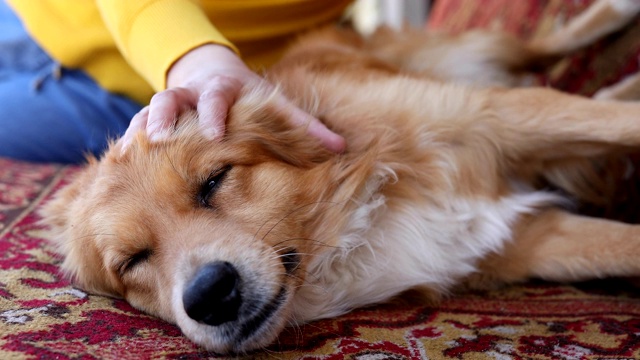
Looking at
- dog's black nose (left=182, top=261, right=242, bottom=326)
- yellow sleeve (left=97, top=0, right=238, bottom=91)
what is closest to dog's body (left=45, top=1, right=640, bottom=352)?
dog's black nose (left=182, top=261, right=242, bottom=326)

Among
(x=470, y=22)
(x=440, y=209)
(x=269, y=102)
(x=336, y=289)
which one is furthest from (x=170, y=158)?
(x=470, y=22)

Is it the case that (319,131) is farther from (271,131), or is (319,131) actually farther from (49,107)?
(49,107)

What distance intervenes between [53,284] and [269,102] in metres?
0.66

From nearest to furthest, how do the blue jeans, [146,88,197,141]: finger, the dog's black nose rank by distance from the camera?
the dog's black nose, [146,88,197,141]: finger, the blue jeans

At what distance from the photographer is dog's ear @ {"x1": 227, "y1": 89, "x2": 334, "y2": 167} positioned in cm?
145

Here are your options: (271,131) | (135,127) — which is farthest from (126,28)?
(271,131)

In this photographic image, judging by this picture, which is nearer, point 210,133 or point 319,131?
point 210,133

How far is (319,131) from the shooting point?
152 cm

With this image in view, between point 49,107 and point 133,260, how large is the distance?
54.1 inches

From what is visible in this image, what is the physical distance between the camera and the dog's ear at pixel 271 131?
57.0 inches

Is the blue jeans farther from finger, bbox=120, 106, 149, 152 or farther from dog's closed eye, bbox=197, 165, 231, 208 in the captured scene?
dog's closed eye, bbox=197, 165, 231, 208

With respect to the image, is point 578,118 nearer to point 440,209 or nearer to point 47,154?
point 440,209

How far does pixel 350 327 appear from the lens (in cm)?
131

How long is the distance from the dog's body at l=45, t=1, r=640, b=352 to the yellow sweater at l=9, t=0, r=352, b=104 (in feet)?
1.60
